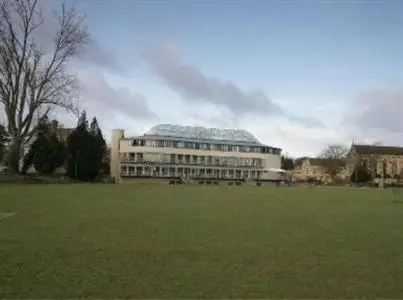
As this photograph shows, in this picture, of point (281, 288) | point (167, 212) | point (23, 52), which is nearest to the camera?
point (281, 288)

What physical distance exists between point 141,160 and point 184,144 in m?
10.6

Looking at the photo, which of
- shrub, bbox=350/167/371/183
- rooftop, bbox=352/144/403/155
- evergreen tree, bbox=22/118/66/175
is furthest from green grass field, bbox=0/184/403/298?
rooftop, bbox=352/144/403/155

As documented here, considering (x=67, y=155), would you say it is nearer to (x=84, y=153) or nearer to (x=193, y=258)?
(x=84, y=153)

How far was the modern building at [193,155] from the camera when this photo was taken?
116 m

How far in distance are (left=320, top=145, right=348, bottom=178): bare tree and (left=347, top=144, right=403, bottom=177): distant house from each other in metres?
1.68

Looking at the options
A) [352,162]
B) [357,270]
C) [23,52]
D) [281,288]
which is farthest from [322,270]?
[352,162]

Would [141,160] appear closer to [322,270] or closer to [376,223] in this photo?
[376,223]

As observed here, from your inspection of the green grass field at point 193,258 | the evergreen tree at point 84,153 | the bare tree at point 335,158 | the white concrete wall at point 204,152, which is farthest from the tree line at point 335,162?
the green grass field at point 193,258

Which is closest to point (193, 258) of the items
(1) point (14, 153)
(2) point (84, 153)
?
(1) point (14, 153)

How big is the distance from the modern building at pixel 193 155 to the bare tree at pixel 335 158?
18542 millimetres

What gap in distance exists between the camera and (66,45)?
52188 mm

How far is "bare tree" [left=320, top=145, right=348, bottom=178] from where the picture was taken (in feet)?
464

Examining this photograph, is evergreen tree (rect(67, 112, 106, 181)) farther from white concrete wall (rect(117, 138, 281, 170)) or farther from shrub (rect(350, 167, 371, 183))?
shrub (rect(350, 167, 371, 183))

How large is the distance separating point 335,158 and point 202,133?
3838cm
